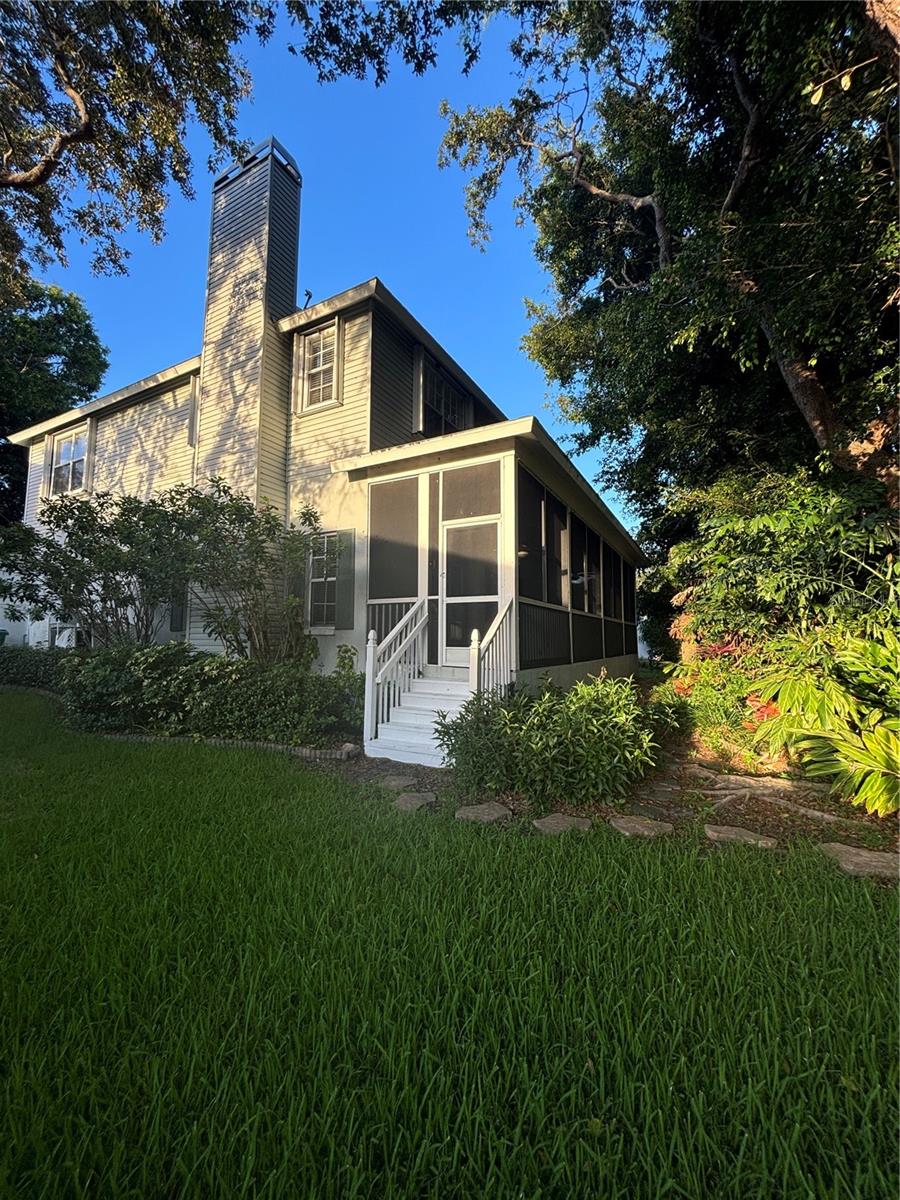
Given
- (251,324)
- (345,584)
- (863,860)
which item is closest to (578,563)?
(345,584)

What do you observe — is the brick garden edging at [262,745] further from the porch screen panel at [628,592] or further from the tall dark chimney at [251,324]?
the porch screen panel at [628,592]

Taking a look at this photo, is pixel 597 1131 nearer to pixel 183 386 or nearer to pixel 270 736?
pixel 270 736

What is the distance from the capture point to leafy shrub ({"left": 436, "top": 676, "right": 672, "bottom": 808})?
407 centimetres

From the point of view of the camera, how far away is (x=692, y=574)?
27.3 feet

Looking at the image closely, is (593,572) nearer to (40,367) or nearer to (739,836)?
(739,836)

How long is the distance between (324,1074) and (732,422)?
9.15 metres

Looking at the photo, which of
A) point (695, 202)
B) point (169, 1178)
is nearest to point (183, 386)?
point (695, 202)

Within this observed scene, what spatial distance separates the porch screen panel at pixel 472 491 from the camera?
6.41 metres

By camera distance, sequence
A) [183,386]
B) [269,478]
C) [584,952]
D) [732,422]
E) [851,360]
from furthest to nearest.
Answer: [183,386] → [269,478] → [732,422] → [851,360] → [584,952]

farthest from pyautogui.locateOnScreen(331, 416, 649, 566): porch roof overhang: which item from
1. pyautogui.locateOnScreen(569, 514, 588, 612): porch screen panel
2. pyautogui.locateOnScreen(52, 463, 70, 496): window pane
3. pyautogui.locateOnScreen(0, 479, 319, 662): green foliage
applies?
pyautogui.locateOnScreen(52, 463, 70, 496): window pane

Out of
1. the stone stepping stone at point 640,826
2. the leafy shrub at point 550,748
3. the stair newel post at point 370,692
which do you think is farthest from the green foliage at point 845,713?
the stair newel post at point 370,692

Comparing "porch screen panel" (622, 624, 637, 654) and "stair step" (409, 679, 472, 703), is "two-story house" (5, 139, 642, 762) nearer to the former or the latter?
"stair step" (409, 679, 472, 703)

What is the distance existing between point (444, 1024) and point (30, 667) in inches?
505

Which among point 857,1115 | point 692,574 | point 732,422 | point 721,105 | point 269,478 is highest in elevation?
point 721,105
